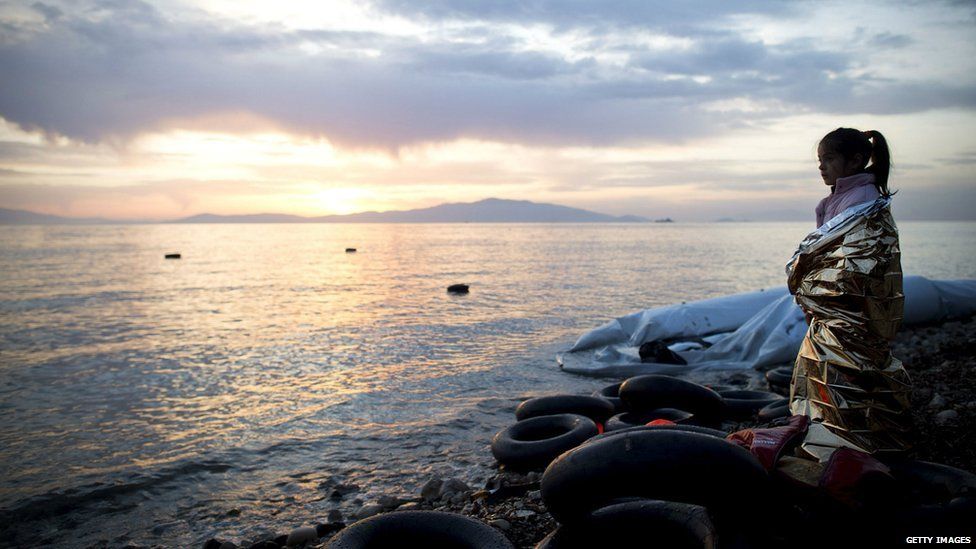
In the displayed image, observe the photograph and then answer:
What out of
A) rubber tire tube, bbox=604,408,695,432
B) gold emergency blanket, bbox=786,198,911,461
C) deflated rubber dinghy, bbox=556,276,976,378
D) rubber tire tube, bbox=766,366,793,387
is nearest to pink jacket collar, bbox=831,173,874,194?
gold emergency blanket, bbox=786,198,911,461

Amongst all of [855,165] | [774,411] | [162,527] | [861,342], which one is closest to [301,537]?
[162,527]

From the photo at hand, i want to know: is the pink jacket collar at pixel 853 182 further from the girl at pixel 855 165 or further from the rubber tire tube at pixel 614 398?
the rubber tire tube at pixel 614 398

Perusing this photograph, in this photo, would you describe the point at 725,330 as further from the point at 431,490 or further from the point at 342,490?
the point at 342,490

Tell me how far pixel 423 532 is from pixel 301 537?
5.59ft

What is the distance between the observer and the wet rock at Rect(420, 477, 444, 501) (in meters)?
6.06

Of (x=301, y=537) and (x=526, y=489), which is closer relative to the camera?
(x=301, y=537)

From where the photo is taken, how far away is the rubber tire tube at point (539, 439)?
21.2 feet

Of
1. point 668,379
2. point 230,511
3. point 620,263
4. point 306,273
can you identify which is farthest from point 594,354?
point 620,263

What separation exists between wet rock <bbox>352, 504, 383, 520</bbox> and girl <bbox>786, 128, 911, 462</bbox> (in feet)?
12.5

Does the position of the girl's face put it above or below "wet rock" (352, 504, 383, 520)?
above

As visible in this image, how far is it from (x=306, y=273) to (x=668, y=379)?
34292mm

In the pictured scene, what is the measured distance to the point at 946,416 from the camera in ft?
19.2

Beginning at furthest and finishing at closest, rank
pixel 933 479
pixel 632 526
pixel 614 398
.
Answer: pixel 614 398
pixel 933 479
pixel 632 526

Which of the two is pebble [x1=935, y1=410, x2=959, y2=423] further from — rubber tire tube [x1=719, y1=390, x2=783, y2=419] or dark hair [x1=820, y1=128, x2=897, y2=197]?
→ dark hair [x1=820, y1=128, x2=897, y2=197]
